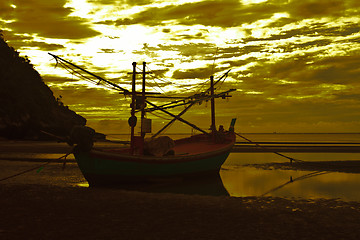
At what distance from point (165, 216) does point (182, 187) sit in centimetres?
970

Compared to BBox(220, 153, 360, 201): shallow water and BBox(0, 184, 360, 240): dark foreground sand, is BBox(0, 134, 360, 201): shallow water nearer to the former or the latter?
BBox(220, 153, 360, 201): shallow water

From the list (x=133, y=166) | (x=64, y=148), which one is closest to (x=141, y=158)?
(x=133, y=166)

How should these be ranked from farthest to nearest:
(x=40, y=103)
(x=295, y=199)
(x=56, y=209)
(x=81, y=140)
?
1. (x=40, y=103)
2. (x=81, y=140)
3. (x=295, y=199)
4. (x=56, y=209)

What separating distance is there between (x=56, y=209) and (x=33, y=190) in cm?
482

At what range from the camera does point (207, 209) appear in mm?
13875

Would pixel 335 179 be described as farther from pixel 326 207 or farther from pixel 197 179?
pixel 326 207

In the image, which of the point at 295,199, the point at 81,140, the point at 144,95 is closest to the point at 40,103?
the point at 144,95

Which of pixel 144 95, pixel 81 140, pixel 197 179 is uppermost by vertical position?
pixel 144 95

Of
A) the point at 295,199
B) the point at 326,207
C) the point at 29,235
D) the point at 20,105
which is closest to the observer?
the point at 29,235

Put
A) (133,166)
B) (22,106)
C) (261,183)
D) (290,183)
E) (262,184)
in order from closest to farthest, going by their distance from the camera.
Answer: (133,166)
(262,184)
(261,183)
(290,183)
(22,106)

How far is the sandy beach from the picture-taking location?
33.6 feet

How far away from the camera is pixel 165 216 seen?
41.1ft

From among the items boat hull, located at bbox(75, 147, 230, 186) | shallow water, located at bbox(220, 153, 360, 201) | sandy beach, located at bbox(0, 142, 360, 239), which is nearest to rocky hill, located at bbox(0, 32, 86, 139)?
shallow water, located at bbox(220, 153, 360, 201)

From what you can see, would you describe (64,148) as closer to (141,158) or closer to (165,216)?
(141,158)
